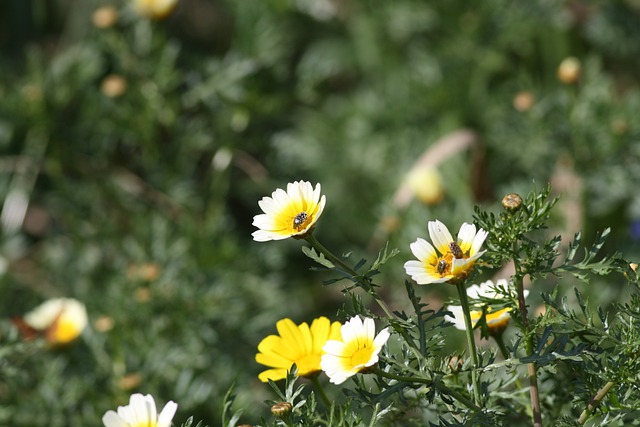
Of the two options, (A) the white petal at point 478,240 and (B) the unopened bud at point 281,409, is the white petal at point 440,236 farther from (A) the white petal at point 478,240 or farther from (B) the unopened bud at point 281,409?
(B) the unopened bud at point 281,409

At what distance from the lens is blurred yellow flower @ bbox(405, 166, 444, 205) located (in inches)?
73.3

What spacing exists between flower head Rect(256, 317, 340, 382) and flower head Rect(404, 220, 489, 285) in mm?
140

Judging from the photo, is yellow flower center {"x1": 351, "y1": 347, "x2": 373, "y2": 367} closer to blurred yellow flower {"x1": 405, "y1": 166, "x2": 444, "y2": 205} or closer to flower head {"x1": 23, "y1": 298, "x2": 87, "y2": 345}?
flower head {"x1": 23, "y1": 298, "x2": 87, "y2": 345}

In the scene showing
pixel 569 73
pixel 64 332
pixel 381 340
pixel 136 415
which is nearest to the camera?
pixel 381 340

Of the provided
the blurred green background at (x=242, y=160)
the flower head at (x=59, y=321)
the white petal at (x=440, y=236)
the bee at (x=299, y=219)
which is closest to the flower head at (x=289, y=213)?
the bee at (x=299, y=219)

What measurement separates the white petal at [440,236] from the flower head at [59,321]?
892 mm

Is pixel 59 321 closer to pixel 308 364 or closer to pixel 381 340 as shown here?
pixel 308 364

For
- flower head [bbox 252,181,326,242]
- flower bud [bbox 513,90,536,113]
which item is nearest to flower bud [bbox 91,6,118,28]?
flower bud [bbox 513,90,536,113]

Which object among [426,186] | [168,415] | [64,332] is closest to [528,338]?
[168,415]

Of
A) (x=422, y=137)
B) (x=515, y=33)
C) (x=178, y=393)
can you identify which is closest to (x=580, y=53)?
(x=515, y=33)

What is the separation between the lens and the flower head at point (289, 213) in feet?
2.56

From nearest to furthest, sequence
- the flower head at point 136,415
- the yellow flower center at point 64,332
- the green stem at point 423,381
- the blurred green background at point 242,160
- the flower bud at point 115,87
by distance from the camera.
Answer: the green stem at point 423,381
the flower head at point 136,415
the yellow flower center at point 64,332
the blurred green background at point 242,160
the flower bud at point 115,87

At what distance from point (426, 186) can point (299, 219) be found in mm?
1121

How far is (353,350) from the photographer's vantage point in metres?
0.76
